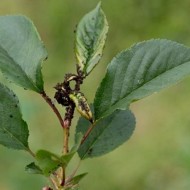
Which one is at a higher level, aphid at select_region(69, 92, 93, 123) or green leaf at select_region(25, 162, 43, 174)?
aphid at select_region(69, 92, 93, 123)

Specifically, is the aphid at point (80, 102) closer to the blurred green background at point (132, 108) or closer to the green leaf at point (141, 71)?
the green leaf at point (141, 71)

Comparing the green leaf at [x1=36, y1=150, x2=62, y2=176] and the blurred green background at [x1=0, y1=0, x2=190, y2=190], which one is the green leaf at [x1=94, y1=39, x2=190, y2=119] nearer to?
the green leaf at [x1=36, y1=150, x2=62, y2=176]

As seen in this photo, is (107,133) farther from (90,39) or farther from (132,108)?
(132,108)

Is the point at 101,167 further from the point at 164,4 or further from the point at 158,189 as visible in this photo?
the point at 164,4

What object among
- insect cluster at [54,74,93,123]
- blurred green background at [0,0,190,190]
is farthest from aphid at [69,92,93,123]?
blurred green background at [0,0,190,190]

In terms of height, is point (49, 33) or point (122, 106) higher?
point (49, 33)

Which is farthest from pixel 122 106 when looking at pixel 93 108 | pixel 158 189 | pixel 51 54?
pixel 51 54

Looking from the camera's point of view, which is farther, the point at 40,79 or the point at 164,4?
the point at 164,4
